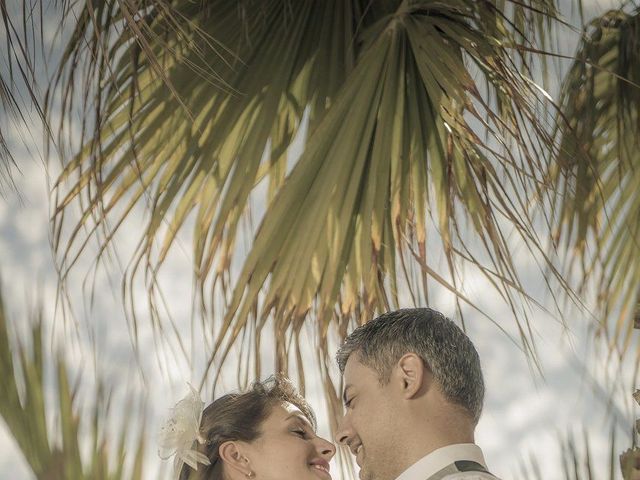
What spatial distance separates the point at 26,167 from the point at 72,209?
20cm

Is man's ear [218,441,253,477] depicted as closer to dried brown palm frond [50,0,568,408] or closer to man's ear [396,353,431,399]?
dried brown palm frond [50,0,568,408]

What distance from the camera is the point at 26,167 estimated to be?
2.90 meters

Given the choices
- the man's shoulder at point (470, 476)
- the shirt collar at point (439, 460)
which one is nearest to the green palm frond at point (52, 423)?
the man's shoulder at point (470, 476)

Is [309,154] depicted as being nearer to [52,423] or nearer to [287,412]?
[287,412]

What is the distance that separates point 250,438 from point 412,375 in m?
1.04

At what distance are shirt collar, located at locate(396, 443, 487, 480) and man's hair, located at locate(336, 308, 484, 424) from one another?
0.42 ft

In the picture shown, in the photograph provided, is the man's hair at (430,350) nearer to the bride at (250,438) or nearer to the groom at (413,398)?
the groom at (413,398)

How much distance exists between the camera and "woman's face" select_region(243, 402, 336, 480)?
2.84 m

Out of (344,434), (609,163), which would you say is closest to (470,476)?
(344,434)

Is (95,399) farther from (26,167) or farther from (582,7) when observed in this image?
(582,7)

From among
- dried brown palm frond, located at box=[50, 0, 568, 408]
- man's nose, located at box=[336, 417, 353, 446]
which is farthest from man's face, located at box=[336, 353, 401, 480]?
dried brown palm frond, located at box=[50, 0, 568, 408]

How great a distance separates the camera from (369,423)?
2008 mm

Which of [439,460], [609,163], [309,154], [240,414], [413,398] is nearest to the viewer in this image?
[439,460]

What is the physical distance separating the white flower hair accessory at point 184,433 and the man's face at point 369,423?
2.65 feet
